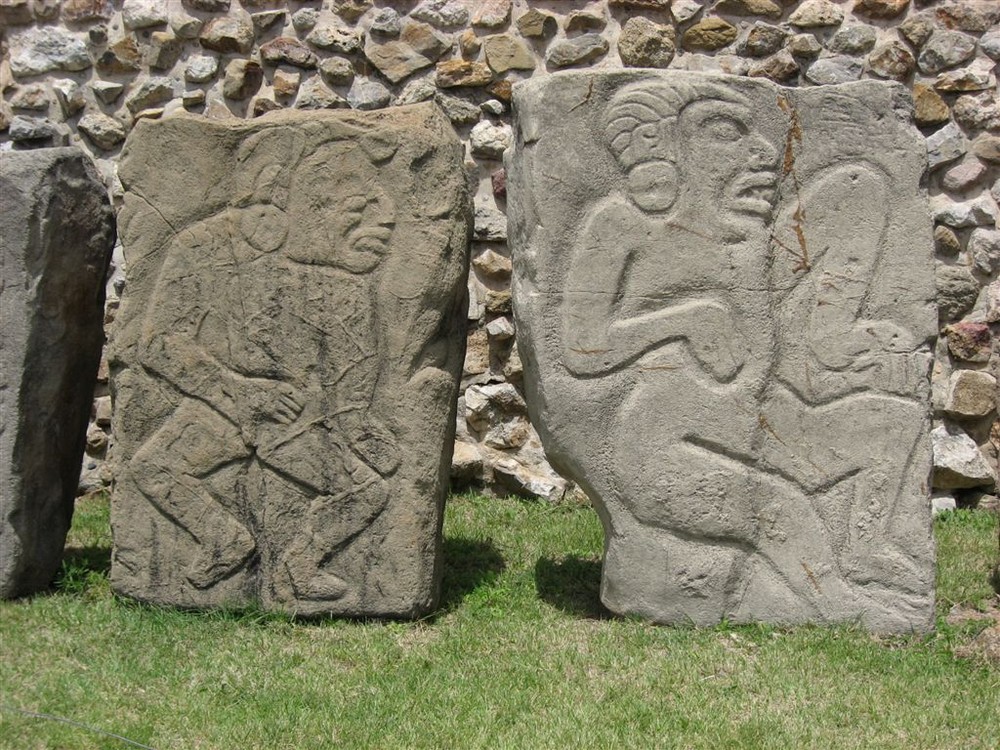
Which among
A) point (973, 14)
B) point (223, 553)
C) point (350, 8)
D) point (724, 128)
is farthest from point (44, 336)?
point (973, 14)

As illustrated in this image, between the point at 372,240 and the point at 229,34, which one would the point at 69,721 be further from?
the point at 229,34

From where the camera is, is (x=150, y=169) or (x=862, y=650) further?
(x=150, y=169)

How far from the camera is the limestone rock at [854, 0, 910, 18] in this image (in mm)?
5207

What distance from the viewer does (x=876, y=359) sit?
3.71 meters

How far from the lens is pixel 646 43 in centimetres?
523

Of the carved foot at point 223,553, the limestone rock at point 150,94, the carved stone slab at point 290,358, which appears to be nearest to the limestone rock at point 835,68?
the carved stone slab at point 290,358

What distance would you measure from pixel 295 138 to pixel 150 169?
52 centimetres

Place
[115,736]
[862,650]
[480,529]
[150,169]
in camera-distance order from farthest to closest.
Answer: [480,529]
[150,169]
[862,650]
[115,736]

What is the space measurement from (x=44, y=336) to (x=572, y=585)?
6.91ft

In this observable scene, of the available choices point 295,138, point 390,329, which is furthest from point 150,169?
point 390,329

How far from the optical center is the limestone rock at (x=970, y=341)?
532cm

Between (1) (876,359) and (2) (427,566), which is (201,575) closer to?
(2) (427,566)

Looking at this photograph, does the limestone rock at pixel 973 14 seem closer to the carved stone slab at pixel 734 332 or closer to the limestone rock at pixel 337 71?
the carved stone slab at pixel 734 332

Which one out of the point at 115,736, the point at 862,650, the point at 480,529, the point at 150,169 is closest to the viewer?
the point at 115,736
